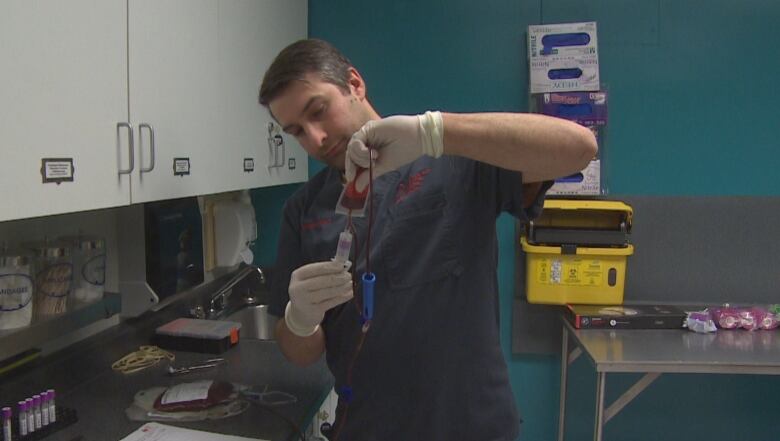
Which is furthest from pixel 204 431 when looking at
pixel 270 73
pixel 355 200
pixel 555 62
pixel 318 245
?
pixel 555 62

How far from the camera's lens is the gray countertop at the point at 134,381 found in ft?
4.50

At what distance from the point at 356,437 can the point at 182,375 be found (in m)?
0.65

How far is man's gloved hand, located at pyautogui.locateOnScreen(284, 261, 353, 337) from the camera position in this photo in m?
1.17

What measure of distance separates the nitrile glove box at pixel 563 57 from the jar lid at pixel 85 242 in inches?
67.7

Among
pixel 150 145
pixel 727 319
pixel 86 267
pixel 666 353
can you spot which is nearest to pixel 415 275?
pixel 150 145

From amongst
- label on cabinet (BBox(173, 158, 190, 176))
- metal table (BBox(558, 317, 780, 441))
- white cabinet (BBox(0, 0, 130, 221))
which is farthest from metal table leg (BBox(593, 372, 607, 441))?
white cabinet (BBox(0, 0, 130, 221))

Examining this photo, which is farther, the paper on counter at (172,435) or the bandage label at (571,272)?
the bandage label at (571,272)

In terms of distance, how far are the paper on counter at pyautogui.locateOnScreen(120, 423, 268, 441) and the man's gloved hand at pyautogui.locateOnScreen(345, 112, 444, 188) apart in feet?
2.15

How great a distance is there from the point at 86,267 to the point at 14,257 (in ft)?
0.79

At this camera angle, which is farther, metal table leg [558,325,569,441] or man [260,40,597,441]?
metal table leg [558,325,569,441]

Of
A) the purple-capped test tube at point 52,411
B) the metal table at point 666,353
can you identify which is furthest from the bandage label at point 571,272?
the purple-capped test tube at point 52,411

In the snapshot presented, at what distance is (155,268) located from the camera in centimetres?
185

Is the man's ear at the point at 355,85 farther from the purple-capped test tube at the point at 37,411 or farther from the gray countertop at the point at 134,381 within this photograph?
the purple-capped test tube at the point at 37,411

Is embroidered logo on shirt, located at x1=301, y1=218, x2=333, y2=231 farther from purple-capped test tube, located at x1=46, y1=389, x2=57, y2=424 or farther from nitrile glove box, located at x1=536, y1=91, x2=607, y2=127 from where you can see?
nitrile glove box, located at x1=536, y1=91, x2=607, y2=127
